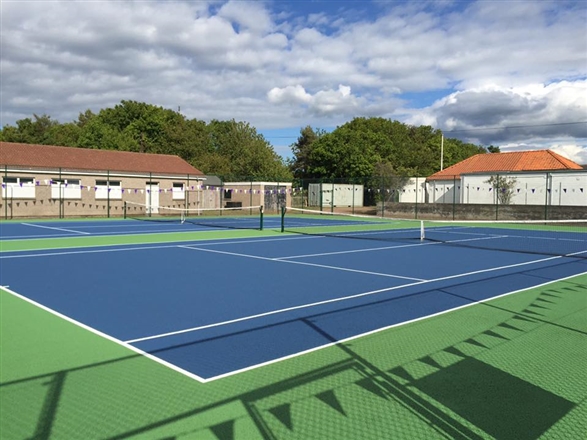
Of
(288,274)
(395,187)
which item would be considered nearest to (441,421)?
(288,274)

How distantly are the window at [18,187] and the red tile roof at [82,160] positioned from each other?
913 millimetres

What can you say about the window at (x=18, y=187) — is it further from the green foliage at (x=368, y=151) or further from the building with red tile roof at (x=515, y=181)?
the green foliage at (x=368, y=151)

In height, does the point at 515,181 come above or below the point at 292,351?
above

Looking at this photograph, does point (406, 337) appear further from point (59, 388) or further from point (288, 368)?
point (59, 388)

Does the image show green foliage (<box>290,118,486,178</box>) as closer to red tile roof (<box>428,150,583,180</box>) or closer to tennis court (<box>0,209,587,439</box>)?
red tile roof (<box>428,150,583,180</box>)

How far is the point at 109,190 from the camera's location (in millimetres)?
35375

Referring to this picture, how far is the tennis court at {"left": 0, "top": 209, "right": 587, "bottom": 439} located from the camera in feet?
12.9

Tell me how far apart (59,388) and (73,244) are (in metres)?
13.6

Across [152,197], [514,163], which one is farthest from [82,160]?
[514,163]

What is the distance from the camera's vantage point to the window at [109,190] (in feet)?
→ 116

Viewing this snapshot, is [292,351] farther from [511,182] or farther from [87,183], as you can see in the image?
[511,182]

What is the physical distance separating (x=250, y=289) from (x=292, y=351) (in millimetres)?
3739

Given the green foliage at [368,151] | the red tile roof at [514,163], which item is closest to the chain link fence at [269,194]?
the red tile roof at [514,163]

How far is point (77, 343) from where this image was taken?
19.2 feet
